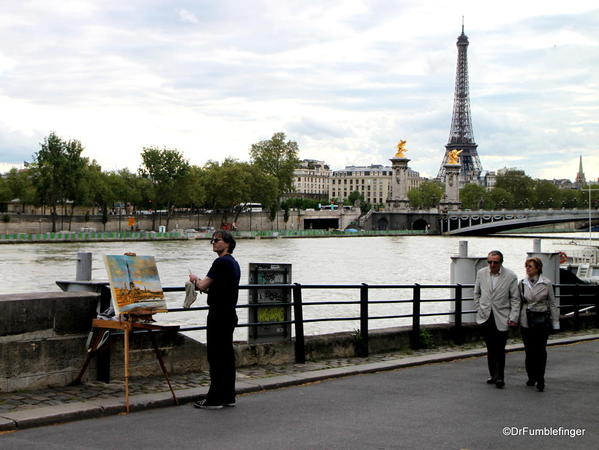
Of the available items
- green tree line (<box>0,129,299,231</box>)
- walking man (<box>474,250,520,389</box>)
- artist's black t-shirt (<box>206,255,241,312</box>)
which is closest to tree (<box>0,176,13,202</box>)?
green tree line (<box>0,129,299,231</box>)

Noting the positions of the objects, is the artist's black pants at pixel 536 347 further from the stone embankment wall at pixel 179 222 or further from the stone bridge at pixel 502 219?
the stone bridge at pixel 502 219

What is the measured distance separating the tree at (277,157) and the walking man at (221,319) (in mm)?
116166

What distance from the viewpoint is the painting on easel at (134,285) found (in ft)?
24.5

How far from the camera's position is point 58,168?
Result: 88.9m

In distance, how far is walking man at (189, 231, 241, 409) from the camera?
778 centimetres

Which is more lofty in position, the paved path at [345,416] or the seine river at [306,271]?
the paved path at [345,416]

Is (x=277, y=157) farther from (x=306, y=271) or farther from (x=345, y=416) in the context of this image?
(x=345, y=416)

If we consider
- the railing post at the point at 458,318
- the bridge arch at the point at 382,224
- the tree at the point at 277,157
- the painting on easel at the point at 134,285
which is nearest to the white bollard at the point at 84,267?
the painting on easel at the point at 134,285

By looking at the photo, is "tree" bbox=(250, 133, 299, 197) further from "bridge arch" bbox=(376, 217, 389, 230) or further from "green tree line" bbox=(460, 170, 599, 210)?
"green tree line" bbox=(460, 170, 599, 210)

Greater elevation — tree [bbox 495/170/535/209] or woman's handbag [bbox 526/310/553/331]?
tree [bbox 495/170/535/209]

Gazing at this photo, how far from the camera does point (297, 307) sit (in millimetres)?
10555

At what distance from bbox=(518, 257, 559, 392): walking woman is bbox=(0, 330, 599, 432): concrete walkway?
193 cm

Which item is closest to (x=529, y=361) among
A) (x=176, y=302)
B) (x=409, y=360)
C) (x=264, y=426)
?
(x=409, y=360)

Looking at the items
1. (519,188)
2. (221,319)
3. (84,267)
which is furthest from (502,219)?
(221,319)
